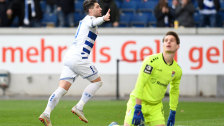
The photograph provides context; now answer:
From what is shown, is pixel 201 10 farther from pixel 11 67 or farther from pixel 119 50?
pixel 11 67

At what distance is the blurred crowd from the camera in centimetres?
2230

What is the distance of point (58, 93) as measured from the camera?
487 inches

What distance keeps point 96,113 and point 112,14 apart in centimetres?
710

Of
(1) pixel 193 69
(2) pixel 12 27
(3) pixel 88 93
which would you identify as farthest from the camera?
(2) pixel 12 27

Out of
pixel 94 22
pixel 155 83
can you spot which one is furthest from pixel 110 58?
pixel 155 83

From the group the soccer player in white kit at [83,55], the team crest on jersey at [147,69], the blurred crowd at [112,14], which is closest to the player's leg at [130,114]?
the team crest on jersey at [147,69]

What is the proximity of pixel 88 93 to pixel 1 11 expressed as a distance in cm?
1085

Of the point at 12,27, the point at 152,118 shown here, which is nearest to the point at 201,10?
the point at 12,27

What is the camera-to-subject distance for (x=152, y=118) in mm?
9367

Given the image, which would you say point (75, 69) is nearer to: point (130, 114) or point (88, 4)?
point (88, 4)

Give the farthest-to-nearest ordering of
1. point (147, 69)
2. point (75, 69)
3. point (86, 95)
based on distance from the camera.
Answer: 1. point (86, 95)
2. point (75, 69)
3. point (147, 69)

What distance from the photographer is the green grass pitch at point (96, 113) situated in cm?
1359

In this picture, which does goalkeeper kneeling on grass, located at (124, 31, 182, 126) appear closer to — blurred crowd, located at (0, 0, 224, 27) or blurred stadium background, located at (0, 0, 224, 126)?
blurred stadium background, located at (0, 0, 224, 126)

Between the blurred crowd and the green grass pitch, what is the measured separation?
412 cm
